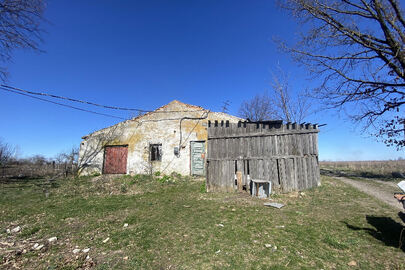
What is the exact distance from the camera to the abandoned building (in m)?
12.4

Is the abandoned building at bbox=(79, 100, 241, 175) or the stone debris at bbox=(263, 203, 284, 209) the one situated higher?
the abandoned building at bbox=(79, 100, 241, 175)

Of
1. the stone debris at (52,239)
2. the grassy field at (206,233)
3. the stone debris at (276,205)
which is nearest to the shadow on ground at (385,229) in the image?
the grassy field at (206,233)

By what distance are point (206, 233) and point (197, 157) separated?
26.9 feet

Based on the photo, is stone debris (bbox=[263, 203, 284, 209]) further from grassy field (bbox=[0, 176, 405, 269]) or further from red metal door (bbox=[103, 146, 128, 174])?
red metal door (bbox=[103, 146, 128, 174])

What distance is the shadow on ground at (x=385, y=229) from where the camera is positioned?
3732mm

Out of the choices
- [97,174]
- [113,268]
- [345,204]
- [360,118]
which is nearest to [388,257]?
[345,204]

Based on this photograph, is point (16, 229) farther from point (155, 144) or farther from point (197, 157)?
point (197, 157)

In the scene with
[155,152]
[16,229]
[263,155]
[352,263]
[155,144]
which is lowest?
[16,229]

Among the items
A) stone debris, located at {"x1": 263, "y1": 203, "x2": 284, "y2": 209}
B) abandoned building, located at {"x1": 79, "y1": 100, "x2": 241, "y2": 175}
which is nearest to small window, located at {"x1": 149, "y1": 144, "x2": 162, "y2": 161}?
abandoned building, located at {"x1": 79, "y1": 100, "x2": 241, "y2": 175}

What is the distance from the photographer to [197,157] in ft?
40.2

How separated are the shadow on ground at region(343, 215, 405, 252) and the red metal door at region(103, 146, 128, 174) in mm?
13338

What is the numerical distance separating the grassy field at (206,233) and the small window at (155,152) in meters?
5.87

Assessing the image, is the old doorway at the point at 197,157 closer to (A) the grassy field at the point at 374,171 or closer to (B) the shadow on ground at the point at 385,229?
(B) the shadow on ground at the point at 385,229

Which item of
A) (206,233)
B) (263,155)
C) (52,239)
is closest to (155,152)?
(263,155)
